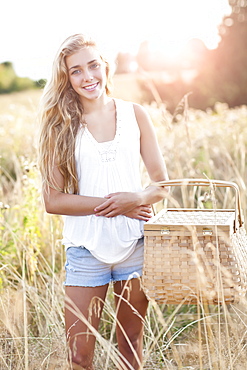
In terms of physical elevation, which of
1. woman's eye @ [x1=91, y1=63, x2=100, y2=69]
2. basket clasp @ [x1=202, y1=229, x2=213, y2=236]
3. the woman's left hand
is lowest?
basket clasp @ [x1=202, y1=229, x2=213, y2=236]

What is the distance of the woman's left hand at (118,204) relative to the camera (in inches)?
81.8

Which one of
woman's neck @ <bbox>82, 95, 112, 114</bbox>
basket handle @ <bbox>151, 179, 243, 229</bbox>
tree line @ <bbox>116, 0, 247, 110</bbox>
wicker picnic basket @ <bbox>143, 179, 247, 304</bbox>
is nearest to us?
wicker picnic basket @ <bbox>143, 179, 247, 304</bbox>

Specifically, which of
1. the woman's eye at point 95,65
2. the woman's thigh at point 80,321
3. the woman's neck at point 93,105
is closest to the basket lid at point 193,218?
the woman's thigh at point 80,321

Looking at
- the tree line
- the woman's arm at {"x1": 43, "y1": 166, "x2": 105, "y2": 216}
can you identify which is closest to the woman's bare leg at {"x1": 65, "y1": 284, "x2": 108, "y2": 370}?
the woman's arm at {"x1": 43, "y1": 166, "x2": 105, "y2": 216}

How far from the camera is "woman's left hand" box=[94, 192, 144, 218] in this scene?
6.82 feet

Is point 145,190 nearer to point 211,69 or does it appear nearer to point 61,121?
point 61,121

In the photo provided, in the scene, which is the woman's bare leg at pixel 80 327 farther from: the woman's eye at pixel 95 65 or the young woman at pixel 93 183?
the woman's eye at pixel 95 65

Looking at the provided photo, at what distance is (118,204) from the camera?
2.08m

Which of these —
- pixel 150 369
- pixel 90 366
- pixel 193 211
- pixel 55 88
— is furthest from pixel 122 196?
pixel 150 369

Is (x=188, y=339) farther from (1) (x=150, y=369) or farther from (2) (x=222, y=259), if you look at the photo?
(2) (x=222, y=259)

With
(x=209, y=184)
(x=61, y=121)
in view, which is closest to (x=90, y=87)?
(x=61, y=121)

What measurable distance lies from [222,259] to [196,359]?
104 centimetres

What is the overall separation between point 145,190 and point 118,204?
0.15 metres

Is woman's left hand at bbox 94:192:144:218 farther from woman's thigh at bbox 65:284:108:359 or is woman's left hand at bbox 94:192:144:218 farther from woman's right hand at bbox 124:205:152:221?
woman's thigh at bbox 65:284:108:359
